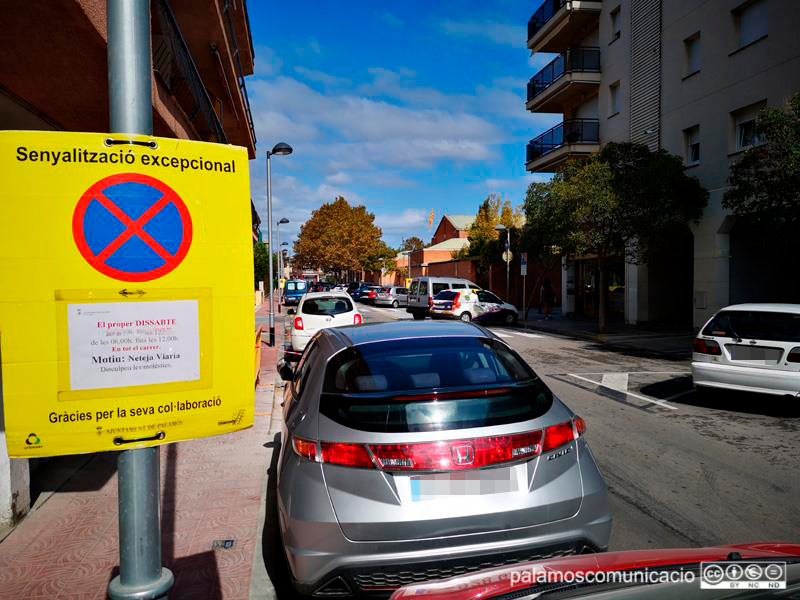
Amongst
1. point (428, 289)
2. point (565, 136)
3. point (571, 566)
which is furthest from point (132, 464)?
point (565, 136)

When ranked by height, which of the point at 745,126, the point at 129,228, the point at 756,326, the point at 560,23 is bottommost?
the point at 756,326

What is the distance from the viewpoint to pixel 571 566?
2285 millimetres

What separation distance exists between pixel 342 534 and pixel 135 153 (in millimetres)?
1976

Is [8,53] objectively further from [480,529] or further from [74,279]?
[480,529]

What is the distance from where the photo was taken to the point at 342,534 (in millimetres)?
2867

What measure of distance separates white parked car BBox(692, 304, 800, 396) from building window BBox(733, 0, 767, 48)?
41.8 ft

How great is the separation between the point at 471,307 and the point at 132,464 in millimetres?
23077

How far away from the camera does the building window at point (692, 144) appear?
20069 mm

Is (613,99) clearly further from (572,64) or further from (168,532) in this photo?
(168,532)

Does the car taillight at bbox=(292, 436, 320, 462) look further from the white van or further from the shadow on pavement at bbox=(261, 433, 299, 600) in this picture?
the white van

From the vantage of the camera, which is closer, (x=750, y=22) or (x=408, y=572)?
(x=408, y=572)

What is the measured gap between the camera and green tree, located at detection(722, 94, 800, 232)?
38.3ft

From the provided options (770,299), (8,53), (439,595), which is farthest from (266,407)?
(770,299)

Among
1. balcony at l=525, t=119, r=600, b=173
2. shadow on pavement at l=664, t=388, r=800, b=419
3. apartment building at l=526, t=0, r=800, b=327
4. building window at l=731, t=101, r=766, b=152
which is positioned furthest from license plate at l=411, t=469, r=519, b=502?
balcony at l=525, t=119, r=600, b=173
